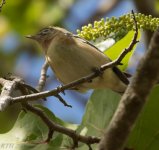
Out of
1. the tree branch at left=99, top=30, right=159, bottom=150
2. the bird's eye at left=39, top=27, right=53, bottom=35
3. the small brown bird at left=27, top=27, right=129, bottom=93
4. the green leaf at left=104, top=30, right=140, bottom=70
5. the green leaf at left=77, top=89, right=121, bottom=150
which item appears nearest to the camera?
the tree branch at left=99, top=30, right=159, bottom=150

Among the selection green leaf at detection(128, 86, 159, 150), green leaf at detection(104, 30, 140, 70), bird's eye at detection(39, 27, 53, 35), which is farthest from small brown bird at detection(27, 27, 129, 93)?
green leaf at detection(128, 86, 159, 150)

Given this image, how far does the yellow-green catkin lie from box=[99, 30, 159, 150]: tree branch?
1.26m

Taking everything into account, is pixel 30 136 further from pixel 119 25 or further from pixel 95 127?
pixel 119 25

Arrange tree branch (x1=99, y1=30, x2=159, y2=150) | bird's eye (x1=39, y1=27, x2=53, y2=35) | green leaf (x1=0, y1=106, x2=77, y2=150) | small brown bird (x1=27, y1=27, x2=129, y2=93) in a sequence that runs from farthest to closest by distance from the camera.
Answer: bird's eye (x1=39, y1=27, x2=53, y2=35)
small brown bird (x1=27, y1=27, x2=129, y2=93)
green leaf (x1=0, y1=106, x2=77, y2=150)
tree branch (x1=99, y1=30, x2=159, y2=150)

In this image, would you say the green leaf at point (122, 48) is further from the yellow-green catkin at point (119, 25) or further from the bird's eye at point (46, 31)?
the bird's eye at point (46, 31)

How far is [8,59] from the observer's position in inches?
266

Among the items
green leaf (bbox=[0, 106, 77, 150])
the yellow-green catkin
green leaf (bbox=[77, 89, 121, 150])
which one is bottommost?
green leaf (bbox=[0, 106, 77, 150])

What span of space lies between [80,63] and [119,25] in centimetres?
58

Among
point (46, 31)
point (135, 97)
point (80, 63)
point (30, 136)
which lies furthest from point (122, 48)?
point (135, 97)

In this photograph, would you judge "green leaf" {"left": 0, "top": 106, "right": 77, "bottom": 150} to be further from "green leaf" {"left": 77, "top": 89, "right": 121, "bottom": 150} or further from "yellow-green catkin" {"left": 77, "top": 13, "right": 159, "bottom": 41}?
"yellow-green catkin" {"left": 77, "top": 13, "right": 159, "bottom": 41}

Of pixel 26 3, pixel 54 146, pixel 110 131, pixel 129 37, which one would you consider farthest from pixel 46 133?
pixel 26 3

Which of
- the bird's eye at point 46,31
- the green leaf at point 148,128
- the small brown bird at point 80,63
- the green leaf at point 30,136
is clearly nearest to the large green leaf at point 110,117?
the green leaf at point 148,128

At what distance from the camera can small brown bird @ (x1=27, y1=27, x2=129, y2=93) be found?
3385 mm

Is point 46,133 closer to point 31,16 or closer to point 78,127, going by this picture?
point 78,127
